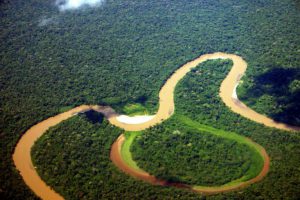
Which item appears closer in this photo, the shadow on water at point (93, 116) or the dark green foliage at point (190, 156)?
the dark green foliage at point (190, 156)

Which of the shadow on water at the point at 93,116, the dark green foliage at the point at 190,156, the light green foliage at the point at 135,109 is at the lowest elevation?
the dark green foliage at the point at 190,156

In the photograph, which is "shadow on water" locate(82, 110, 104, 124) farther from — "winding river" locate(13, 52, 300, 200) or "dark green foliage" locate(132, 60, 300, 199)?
"dark green foliage" locate(132, 60, 300, 199)

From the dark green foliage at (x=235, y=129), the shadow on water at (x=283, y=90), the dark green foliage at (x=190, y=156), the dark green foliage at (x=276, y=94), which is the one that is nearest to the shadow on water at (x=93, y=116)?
the dark green foliage at (x=190, y=156)

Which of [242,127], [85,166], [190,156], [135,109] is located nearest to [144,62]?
[135,109]

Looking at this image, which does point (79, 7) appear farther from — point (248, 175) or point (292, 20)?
point (248, 175)

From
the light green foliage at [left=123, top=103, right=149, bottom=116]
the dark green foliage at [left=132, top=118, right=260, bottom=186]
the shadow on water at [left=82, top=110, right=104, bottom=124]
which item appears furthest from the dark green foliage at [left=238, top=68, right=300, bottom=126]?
the shadow on water at [left=82, top=110, right=104, bottom=124]

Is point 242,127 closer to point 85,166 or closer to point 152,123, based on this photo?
point 152,123

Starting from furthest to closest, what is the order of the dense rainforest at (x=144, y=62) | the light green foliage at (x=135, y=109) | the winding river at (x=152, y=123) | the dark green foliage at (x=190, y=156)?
the light green foliage at (x=135, y=109)
the dense rainforest at (x=144, y=62)
the dark green foliage at (x=190, y=156)
the winding river at (x=152, y=123)

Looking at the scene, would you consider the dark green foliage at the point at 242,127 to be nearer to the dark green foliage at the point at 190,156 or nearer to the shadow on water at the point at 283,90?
the dark green foliage at the point at 190,156
